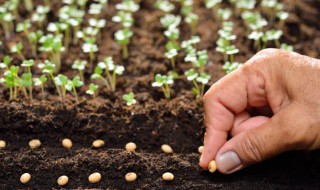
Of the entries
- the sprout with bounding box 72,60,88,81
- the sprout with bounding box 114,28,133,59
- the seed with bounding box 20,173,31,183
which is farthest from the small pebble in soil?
the sprout with bounding box 114,28,133,59

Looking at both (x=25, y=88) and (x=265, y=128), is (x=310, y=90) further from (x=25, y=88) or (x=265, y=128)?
(x=25, y=88)

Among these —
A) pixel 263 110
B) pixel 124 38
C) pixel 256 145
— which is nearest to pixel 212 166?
pixel 256 145

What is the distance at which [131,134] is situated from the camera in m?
2.16

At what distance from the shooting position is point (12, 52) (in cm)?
A: 264

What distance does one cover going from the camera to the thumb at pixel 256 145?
176cm

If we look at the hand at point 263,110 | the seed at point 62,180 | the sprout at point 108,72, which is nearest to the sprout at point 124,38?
the sprout at point 108,72

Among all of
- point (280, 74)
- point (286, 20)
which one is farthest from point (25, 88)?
point (286, 20)

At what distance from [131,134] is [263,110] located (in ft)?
1.73

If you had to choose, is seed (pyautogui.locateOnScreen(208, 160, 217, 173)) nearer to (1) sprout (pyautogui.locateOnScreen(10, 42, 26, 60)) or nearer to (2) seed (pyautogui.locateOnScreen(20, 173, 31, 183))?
(2) seed (pyautogui.locateOnScreen(20, 173, 31, 183))

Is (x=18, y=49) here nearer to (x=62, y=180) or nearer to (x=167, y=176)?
(x=62, y=180)

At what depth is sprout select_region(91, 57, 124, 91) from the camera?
2328 mm

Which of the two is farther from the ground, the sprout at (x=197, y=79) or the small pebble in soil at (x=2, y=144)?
the sprout at (x=197, y=79)

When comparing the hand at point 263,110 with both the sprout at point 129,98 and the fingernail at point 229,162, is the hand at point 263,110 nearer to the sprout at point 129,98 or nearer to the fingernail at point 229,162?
the fingernail at point 229,162

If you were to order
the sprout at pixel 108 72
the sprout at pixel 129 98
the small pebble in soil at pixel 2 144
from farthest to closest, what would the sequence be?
the sprout at pixel 108 72 → the sprout at pixel 129 98 → the small pebble in soil at pixel 2 144
